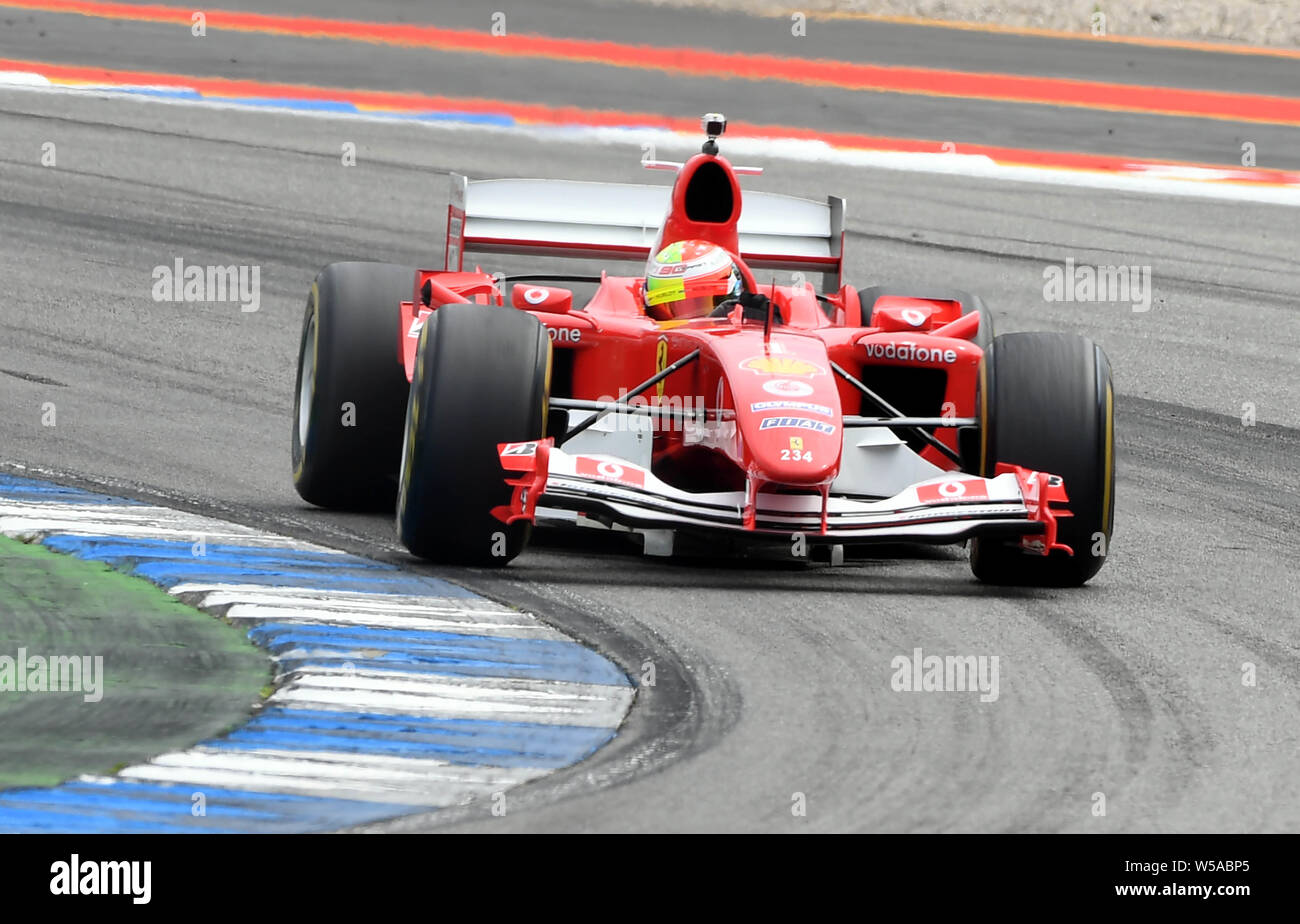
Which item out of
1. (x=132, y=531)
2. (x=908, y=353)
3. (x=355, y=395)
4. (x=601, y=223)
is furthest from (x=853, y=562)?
(x=132, y=531)

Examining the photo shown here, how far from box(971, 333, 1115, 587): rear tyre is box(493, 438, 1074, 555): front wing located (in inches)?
6.1

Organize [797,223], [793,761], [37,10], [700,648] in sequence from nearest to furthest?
[793,761], [700,648], [797,223], [37,10]

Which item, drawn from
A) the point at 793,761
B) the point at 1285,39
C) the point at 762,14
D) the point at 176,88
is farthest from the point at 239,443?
the point at 1285,39

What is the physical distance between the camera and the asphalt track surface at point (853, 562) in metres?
5.97

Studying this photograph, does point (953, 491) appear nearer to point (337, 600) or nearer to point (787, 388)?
point (787, 388)

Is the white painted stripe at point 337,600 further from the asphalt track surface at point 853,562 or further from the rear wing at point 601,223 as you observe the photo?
the rear wing at point 601,223

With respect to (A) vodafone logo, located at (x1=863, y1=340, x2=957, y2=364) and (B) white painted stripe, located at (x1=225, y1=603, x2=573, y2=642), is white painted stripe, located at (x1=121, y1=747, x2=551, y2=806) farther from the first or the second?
(A) vodafone logo, located at (x1=863, y1=340, x2=957, y2=364)

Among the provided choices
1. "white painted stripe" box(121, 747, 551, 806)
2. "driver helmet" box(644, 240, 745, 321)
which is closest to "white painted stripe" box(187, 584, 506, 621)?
"white painted stripe" box(121, 747, 551, 806)

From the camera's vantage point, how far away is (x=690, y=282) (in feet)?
31.3

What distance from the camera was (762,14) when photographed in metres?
24.6

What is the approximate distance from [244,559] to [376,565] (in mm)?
491

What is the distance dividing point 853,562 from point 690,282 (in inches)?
54.0
